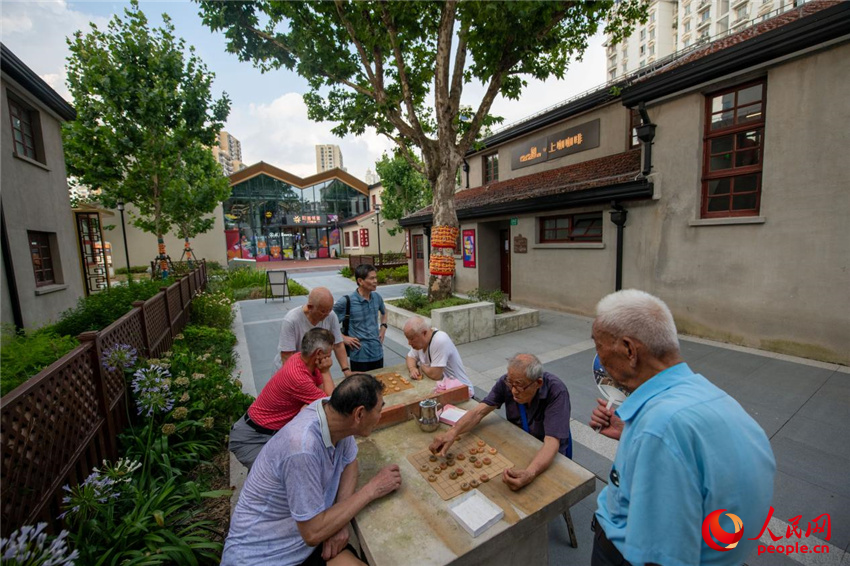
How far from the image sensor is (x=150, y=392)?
3375mm

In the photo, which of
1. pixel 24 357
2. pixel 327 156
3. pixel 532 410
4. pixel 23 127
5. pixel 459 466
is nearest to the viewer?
pixel 459 466

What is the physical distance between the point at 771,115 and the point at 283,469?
28.4 ft

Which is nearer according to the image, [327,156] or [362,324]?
[362,324]

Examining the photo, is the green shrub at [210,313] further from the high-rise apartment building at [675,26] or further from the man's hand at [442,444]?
the high-rise apartment building at [675,26]

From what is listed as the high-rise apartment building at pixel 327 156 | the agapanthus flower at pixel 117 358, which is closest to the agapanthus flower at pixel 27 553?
the agapanthus flower at pixel 117 358

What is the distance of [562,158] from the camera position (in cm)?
1153

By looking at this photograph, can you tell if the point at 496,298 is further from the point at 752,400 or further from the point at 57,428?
the point at 57,428

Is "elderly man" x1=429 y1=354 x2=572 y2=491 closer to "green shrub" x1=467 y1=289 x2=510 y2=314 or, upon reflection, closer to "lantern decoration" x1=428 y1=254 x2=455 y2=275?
"lantern decoration" x1=428 y1=254 x2=455 y2=275

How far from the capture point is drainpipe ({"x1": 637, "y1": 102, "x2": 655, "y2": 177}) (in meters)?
7.51

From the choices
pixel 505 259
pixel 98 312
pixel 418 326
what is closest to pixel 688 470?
pixel 418 326

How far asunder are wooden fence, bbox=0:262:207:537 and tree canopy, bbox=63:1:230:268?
41.7 feet

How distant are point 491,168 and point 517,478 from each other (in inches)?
560

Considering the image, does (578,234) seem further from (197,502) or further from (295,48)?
(197,502)

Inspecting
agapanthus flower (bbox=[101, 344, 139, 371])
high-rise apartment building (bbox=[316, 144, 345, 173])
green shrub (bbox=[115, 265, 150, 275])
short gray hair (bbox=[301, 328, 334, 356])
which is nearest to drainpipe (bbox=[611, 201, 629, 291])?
short gray hair (bbox=[301, 328, 334, 356])
